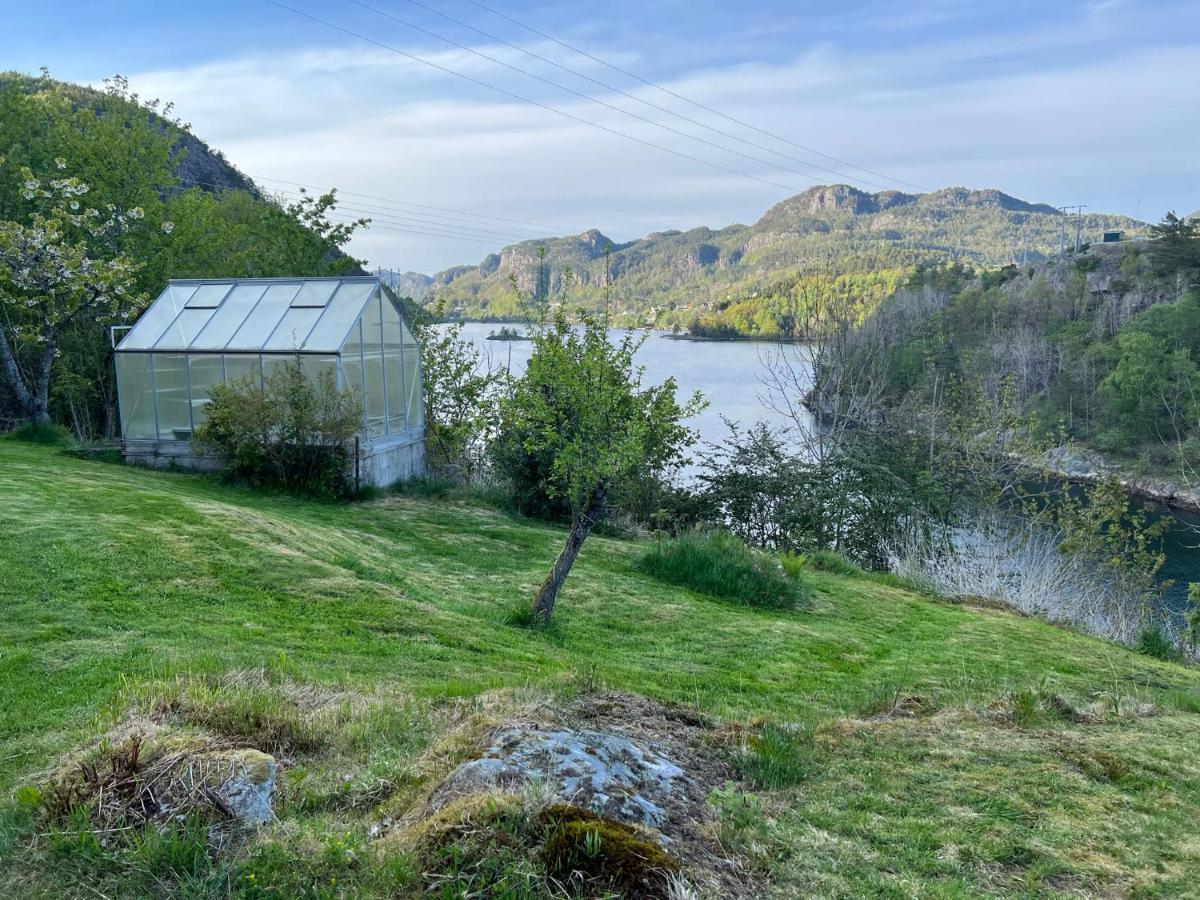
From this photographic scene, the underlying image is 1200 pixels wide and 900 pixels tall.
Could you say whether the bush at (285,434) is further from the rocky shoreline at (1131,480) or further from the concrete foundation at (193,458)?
the rocky shoreline at (1131,480)

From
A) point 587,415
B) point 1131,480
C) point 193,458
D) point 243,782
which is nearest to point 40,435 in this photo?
point 193,458

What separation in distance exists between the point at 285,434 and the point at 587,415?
27.7 ft

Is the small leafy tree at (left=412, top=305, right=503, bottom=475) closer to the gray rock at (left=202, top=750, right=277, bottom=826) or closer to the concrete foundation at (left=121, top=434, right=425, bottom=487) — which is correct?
the concrete foundation at (left=121, top=434, right=425, bottom=487)

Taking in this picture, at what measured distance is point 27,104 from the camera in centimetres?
2352

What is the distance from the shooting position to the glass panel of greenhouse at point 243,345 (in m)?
17.2

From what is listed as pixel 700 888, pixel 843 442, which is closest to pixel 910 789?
pixel 700 888

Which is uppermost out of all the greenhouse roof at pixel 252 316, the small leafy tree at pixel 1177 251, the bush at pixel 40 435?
the small leafy tree at pixel 1177 251

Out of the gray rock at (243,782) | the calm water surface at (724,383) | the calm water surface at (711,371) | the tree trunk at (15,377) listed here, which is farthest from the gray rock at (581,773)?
the tree trunk at (15,377)

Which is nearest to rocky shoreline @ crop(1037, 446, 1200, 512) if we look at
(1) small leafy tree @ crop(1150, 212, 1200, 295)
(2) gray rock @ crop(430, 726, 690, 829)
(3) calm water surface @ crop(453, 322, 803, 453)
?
(3) calm water surface @ crop(453, 322, 803, 453)

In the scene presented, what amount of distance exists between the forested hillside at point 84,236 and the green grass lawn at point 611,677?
6.96m

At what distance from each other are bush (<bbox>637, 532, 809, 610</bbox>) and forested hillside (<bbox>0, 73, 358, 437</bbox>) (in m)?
13.7

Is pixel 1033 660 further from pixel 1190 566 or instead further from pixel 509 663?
pixel 1190 566

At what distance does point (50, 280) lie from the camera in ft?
58.3

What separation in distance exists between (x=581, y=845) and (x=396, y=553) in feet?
31.7
